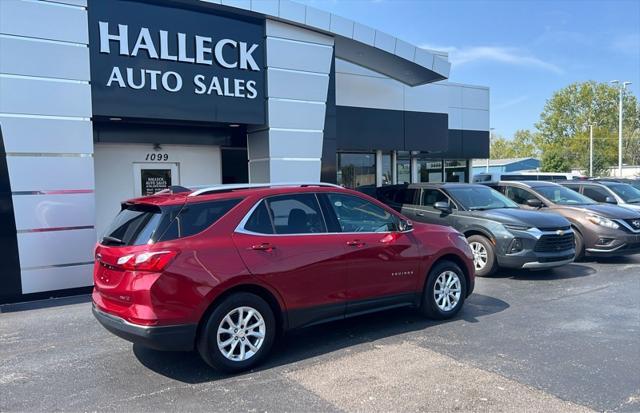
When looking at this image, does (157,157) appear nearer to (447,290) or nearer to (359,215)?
(359,215)

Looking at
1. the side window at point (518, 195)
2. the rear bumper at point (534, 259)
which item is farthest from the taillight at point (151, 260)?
the side window at point (518, 195)

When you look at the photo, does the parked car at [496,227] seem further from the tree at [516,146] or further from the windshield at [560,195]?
the tree at [516,146]

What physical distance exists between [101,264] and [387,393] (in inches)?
113

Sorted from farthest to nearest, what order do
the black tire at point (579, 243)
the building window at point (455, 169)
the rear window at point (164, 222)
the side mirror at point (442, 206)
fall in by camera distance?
1. the building window at point (455, 169)
2. the black tire at point (579, 243)
3. the side mirror at point (442, 206)
4. the rear window at point (164, 222)

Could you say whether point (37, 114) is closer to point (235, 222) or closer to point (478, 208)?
point (235, 222)

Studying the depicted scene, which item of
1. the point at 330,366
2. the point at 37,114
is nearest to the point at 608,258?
the point at 330,366

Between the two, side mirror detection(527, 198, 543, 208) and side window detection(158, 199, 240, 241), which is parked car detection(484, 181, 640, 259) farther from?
side window detection(158, 199, 240, 241)

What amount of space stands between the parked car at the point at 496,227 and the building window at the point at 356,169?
4683 mm

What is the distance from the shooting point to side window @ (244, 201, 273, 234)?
4793mm

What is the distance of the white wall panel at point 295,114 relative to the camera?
987 cm

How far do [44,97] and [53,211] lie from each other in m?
1.75

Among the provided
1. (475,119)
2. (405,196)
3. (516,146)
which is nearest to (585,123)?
(516,146)

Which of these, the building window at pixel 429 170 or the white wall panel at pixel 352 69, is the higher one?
the white wall panel at pixel 352 69

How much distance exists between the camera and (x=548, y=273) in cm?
923
